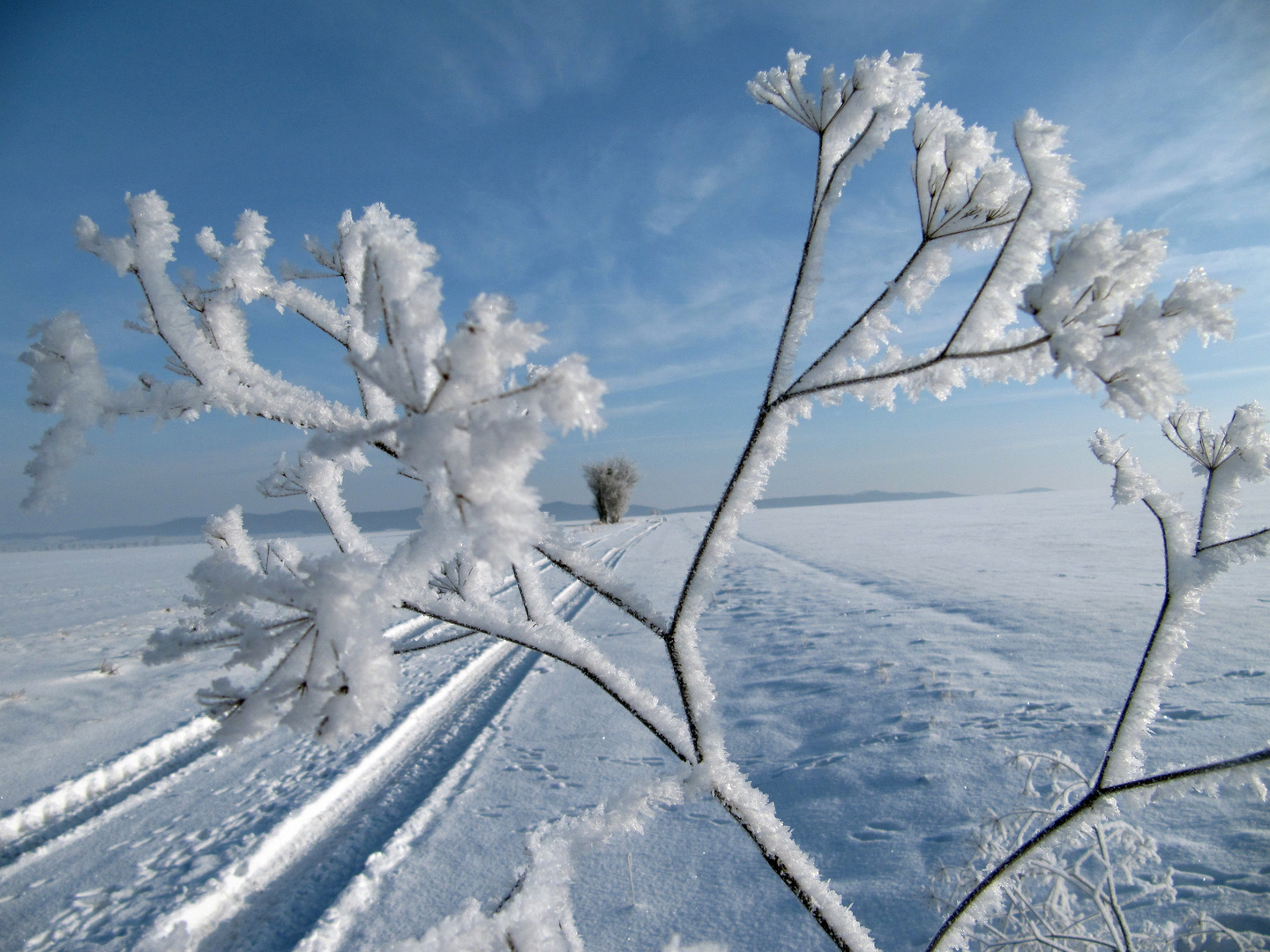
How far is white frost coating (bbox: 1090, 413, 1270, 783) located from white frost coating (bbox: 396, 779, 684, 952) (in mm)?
696

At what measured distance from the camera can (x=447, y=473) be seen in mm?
465

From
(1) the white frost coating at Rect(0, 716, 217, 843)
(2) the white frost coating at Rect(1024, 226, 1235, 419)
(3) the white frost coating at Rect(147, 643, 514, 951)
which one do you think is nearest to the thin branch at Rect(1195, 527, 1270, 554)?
(2) the white frost coating at Rect(1024, 226, 1235, 419)

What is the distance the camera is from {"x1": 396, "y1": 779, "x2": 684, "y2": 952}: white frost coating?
2.48 feet

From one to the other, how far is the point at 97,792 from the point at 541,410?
4940mm

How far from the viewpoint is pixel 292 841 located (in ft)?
9.65

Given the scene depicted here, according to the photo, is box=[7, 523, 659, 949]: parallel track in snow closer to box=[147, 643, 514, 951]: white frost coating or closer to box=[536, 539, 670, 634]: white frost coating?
box=[147, 643, 514, 951]: white frost coating

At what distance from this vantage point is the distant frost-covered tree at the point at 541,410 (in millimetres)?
479

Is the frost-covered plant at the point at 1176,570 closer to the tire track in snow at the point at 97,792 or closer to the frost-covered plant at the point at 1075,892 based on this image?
the frost-covered plant at the point at 1075,892

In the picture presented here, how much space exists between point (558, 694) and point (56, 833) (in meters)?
3.00

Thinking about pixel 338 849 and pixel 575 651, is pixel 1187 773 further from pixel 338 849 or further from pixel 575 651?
pixel 338 849

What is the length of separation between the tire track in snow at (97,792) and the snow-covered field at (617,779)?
0.02 meters

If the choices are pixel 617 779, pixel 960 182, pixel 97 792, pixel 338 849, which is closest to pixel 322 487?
pixel 960 182

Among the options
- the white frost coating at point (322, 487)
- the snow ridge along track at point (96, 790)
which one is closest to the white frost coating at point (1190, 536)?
the white frost coating at point (322, 487)

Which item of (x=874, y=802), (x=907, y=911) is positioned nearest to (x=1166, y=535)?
(x=907, y=911)
